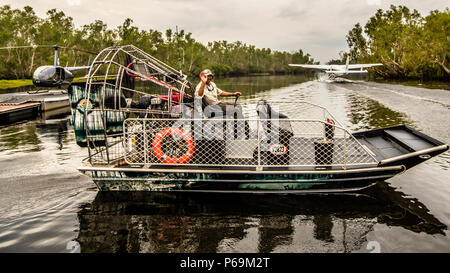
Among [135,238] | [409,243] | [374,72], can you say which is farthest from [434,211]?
[374,72]

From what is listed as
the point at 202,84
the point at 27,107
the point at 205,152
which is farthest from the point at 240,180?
the point at 27,107

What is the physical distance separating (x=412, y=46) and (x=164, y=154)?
191 ft

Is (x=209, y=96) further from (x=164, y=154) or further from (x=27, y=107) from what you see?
(x=27, y=107)

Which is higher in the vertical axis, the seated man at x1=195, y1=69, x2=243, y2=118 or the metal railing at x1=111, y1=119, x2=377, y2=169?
the seated man at x1=195, y1=69, x2=243, y2=118

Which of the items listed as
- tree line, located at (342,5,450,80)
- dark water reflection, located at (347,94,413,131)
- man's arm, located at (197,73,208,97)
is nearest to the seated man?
man's arm, located at (197,73,208,97)

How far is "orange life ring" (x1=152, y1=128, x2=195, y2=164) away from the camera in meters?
6.37

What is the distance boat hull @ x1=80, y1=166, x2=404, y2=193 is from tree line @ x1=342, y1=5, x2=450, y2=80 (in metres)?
45.6

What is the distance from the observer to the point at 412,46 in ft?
167

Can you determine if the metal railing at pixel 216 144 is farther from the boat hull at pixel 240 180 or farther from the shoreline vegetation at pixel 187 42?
the shoreline vegetation at pixel 187 42

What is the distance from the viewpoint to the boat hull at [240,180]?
6035 millimetres

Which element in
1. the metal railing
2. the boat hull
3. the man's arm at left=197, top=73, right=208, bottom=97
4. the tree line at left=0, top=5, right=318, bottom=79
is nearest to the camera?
the boat hull

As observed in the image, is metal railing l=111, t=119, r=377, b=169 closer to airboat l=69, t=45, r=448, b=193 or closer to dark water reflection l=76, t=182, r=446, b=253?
airboat l=69, t=45, r=448, b=193

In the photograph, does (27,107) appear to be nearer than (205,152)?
No
